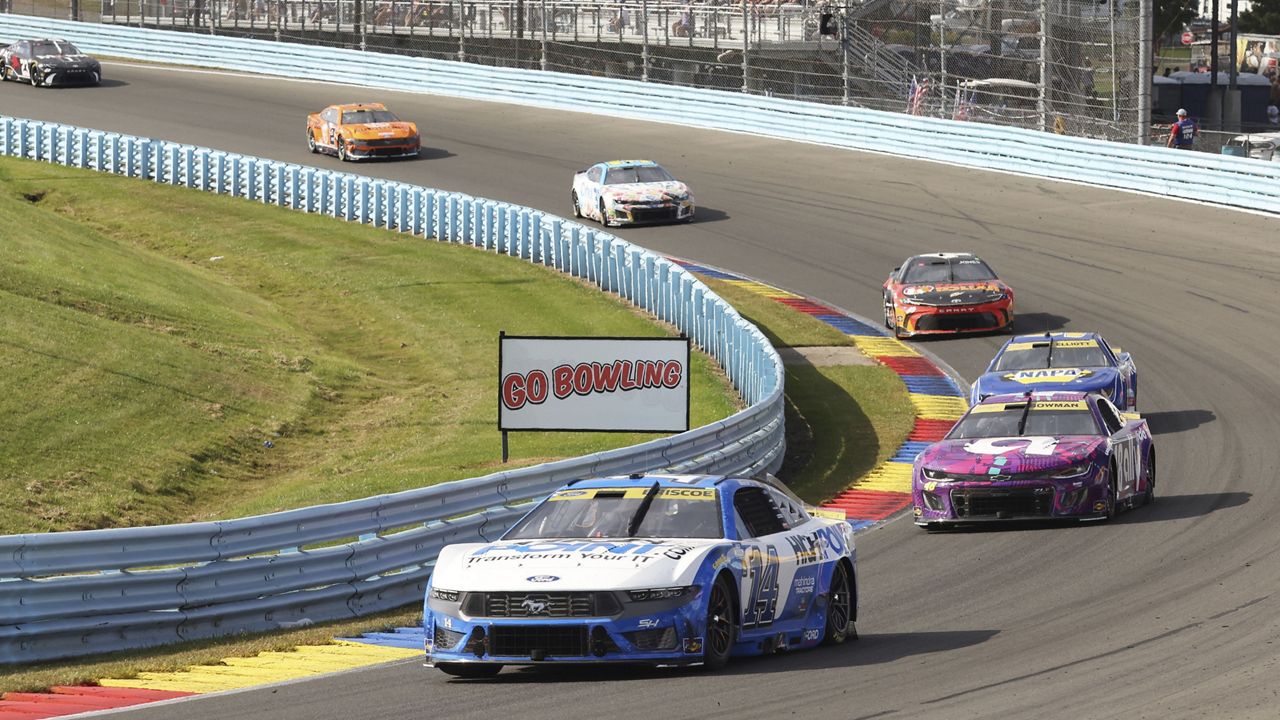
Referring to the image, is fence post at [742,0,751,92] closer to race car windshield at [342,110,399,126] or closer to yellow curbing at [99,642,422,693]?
race car windshield at [342,110,399,126]

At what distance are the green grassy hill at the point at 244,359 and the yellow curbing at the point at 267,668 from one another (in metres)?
7.51

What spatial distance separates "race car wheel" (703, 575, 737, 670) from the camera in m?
10.5

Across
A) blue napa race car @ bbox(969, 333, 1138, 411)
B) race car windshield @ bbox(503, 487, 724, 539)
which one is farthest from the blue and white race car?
race car windshield @ bbox(503, 487, 724, 539)

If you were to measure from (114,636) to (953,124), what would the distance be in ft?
110

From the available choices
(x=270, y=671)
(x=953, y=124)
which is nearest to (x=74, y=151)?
(x=953, y=124)

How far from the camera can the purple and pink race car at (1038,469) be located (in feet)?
53.9

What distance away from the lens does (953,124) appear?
43.2 metres

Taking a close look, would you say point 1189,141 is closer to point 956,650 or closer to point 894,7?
point 894,7

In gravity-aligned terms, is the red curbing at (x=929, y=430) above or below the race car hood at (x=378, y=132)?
below

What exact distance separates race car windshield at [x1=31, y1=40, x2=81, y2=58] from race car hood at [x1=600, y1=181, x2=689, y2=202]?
26.9 metres

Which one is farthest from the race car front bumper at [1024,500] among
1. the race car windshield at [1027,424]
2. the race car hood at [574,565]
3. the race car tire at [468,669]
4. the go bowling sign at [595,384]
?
the race car tire at [468,669]

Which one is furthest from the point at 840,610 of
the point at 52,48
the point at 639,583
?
the point at 52,48

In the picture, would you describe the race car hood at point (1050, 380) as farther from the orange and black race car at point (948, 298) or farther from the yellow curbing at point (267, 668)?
the yellow curbing at point (267, 668)

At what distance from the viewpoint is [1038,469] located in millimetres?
16438
